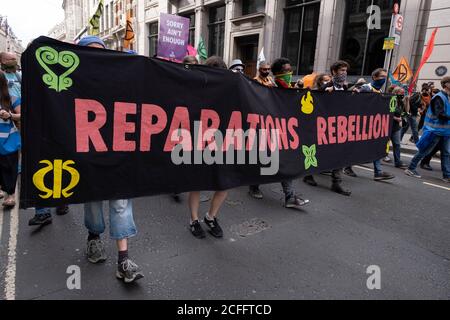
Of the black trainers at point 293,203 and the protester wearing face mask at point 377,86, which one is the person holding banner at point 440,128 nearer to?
the protester wearing face mask at point 377,86

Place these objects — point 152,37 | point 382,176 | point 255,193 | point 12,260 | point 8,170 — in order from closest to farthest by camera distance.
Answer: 1. point 12,260
2. point 8,170
3. point 255,193
4. point 382,176
5. point 152,37

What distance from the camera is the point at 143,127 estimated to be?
2.65m

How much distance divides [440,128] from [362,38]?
810 centimetres

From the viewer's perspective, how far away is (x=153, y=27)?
26.8 meters

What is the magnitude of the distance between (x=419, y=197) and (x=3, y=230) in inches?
231

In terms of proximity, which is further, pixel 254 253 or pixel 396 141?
pixel 396 141

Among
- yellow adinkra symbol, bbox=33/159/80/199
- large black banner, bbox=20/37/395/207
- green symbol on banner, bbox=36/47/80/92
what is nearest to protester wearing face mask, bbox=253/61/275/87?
large black banner, bbox=20/37/395/207

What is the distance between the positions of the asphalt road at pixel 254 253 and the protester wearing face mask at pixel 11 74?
1.53 metres

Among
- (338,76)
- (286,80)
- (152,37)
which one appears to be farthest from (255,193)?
(152,37)

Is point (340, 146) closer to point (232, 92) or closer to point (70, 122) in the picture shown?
point (232, 92)

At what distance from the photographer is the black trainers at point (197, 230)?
3.41 m

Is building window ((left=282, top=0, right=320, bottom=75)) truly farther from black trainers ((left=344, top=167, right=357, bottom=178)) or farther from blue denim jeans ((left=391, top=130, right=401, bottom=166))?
black trainers ((left=344, top=167, right=357, bottom=178))

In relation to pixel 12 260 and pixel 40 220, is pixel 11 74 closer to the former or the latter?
pixel 40 220

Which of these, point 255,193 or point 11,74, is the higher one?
point 11,74
